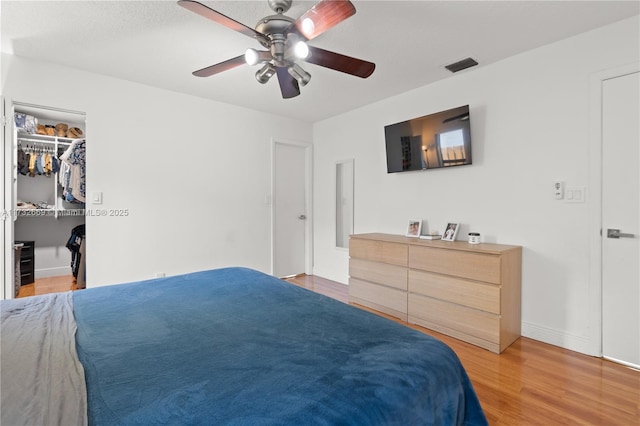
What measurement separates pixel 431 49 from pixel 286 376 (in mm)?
2723

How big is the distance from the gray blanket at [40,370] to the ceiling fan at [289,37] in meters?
1.54

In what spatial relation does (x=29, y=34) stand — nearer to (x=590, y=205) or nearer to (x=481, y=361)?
(x=481, y=361)

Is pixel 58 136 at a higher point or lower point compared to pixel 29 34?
lower

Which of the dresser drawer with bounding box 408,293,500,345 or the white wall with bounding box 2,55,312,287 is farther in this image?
the white wall with bounding box 2,55,312,287

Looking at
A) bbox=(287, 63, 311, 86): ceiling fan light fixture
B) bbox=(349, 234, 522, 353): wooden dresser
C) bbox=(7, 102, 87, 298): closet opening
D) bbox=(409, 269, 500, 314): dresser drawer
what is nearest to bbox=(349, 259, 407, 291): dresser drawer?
bbox=(349, 234, 522, 353): wooden dresser

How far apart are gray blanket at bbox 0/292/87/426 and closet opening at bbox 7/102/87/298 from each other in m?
3.10

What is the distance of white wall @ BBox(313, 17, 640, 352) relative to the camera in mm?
2402

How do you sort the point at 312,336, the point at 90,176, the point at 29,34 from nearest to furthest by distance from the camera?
1. the point at 312,336
2. the point at 29,34
3. the point at 90,176

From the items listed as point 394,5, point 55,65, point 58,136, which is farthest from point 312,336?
point 58,136

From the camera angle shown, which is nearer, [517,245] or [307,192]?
[517,245]

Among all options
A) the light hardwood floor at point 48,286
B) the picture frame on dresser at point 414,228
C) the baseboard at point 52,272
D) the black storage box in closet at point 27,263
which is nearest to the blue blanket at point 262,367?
the picture frame on dresser at point 414,228

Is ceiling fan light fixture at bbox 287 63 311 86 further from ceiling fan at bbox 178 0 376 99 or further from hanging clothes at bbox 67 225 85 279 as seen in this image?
hanging clothes at bbox 67 225 85 279

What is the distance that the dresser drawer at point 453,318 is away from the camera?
246 cm

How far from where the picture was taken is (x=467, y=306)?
8.53 feet
